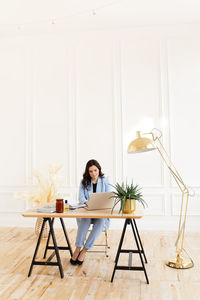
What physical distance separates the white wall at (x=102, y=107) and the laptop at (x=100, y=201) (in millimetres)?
2251

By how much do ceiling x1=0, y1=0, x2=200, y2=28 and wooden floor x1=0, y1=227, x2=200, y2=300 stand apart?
138 inches

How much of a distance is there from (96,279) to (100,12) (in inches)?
155

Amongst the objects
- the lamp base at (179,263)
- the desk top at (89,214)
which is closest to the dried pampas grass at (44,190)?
the desk top at (89,214)

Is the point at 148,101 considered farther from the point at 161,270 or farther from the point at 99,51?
the point at 161,270

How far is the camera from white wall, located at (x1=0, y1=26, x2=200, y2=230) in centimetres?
516

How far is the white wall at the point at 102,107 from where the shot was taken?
5156 millimetres

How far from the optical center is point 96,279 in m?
2.99

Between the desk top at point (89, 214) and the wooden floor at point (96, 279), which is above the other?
the desk top at point (89, 214)

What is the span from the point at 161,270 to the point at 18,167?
3.23 m

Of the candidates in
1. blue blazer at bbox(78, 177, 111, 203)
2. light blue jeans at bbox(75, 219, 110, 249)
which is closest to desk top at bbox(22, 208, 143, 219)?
light blue jeans at bbox(75, 219, 110, 249)

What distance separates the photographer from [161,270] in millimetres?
3223

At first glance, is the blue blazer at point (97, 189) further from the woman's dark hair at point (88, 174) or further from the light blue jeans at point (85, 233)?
the light blue jeans at point (85, 233)

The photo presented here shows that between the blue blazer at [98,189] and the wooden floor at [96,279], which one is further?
the blue blazer at [98,189]

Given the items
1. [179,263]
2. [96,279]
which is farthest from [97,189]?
[179,263]
